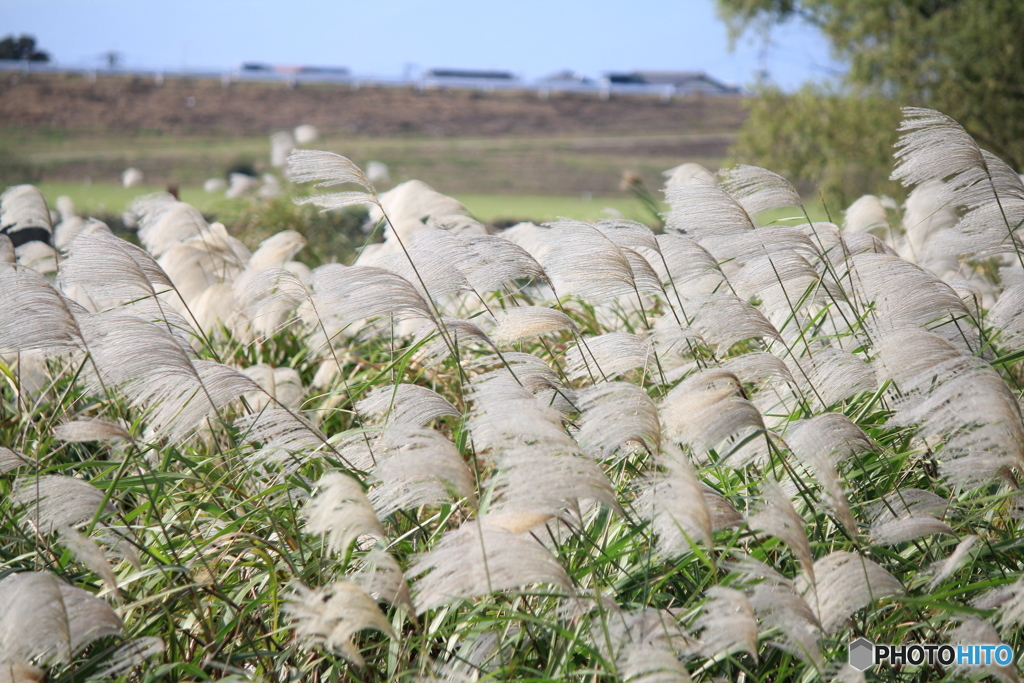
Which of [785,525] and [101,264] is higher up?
[101,264]

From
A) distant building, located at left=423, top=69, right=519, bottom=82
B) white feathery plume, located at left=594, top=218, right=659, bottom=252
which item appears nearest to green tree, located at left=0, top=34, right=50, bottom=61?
distant building, located at left=423, top=69, right=519, bottom=82

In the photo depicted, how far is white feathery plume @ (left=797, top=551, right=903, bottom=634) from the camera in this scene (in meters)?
1.38

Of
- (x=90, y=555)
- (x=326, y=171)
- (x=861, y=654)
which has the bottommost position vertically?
(x=861, y=654)

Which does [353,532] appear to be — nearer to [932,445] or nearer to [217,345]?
[932,445]

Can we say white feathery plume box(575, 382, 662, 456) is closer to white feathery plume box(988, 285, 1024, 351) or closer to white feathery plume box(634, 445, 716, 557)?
white feathery plume box(634, 445, 716, 557)

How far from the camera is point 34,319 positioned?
174cm

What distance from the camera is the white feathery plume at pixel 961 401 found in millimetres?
1485

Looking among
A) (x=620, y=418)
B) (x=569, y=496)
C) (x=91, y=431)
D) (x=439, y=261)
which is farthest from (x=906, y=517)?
(x=91, y=431)

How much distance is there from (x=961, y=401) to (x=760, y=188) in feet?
3.96

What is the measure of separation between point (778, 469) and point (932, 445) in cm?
42

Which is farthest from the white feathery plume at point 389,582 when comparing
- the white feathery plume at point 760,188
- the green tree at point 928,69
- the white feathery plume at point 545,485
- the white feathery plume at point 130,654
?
the green tree at point 928,69

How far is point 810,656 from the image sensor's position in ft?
4.43

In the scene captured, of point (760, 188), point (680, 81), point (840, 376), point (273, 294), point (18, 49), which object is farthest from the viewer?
point (680, 81)

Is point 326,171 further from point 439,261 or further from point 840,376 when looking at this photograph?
point 840,376
